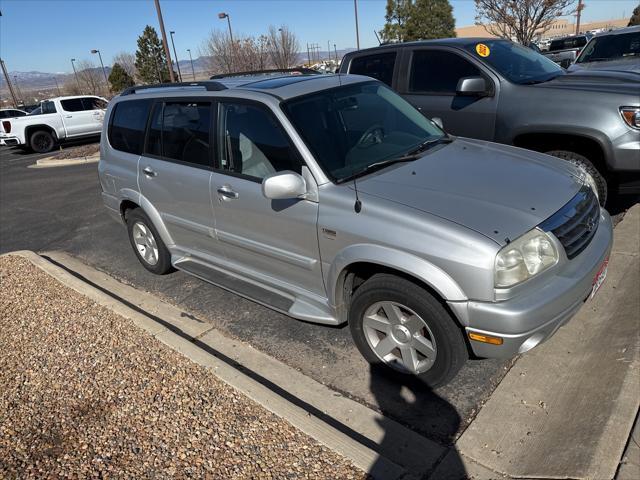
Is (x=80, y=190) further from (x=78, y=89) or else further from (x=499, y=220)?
(x=78, y=89)

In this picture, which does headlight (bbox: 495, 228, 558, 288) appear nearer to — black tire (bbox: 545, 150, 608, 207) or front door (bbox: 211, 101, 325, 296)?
front door (bbox: 211, 101, 325, 296)

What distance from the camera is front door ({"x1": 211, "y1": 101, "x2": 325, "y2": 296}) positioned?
328 cm

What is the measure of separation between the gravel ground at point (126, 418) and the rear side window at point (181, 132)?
1495 mm

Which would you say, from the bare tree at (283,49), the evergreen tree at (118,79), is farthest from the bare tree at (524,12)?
the evergreen tree at (118,79)

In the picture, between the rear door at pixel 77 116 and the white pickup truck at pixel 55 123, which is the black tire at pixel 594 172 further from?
the rear door at pixel 77 116

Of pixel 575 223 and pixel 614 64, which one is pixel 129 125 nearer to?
pixel 575 223

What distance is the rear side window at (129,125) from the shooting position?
4.68m

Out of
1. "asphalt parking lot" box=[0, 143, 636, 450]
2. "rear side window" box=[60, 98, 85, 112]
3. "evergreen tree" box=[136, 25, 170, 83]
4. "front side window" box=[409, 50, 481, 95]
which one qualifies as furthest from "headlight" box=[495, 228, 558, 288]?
"evergreen tree" box=[136, 25, 170, 83]

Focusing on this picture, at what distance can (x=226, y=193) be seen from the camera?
12.2ft

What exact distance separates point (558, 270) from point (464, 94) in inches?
135

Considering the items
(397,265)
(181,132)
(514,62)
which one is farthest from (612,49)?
(397,265)

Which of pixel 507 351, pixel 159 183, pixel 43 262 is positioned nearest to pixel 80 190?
pixel 43 262

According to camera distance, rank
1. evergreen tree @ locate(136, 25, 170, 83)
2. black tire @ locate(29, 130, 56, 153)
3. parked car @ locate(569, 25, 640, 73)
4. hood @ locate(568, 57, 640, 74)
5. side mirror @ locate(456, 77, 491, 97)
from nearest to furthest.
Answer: side mirror @ locate(456, 77, 491, 97) < hood @ locate(568, 57, 640, 74) < parked car @ locate(569, 25, 640, 73) < black tire @ locate(29, 130, 56, 153) < evergreen tree @ locate(136, 25, 170, 83)

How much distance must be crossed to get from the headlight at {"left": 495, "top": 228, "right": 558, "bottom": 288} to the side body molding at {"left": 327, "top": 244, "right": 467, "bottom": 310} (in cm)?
23
